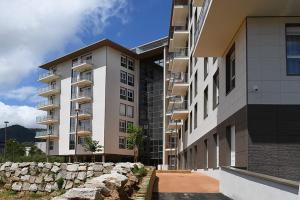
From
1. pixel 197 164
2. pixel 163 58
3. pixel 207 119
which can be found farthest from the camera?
pixel 163 58

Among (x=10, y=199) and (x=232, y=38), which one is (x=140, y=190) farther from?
(x=10, y=199)

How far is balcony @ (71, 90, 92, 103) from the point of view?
76.1m

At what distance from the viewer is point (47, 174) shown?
79.4 feet

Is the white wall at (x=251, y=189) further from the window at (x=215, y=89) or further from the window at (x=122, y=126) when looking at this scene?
the window at (x=122, y=126)

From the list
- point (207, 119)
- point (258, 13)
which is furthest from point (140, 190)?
point (207, 119)

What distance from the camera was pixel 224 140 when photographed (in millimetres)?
22859

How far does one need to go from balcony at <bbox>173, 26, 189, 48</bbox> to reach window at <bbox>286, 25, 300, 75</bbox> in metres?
30.2

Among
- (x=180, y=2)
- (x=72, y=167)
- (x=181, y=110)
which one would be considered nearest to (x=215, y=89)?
(x=72, y=167)

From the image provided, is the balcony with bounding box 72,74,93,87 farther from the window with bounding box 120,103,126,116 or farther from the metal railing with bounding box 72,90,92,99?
the window with bounding box 120,103,126,116

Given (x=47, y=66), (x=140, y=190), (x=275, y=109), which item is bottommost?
(x=140, y=190)

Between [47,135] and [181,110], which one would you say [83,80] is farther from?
[181,110]

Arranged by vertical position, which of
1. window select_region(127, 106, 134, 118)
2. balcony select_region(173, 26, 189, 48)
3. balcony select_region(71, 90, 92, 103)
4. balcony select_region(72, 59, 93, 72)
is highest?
balcony select_region(72, 59, 93, 72)

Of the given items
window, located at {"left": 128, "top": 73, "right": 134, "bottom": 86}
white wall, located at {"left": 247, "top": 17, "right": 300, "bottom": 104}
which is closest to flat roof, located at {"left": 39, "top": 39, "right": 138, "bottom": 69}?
window, located at {"left": 128, "top": 73, "right": 134, "bottom": 86}

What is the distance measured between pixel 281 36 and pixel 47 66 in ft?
242
